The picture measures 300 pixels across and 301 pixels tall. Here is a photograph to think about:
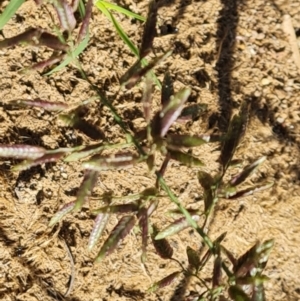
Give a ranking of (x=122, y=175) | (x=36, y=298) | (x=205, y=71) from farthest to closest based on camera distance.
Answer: (x=205, y=71)
(x=122, y=175)
(x=36, y=298)

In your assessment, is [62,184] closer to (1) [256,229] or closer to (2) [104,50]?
(2) [104,50]

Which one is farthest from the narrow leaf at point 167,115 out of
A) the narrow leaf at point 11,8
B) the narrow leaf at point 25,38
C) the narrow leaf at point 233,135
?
the narrow leaf at point 11,8

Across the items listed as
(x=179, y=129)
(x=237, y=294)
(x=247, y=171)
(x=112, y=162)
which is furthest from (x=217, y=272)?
(x=179, y=129)

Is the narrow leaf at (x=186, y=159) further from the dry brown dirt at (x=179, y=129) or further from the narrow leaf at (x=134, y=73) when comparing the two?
the dry brown dirt at (x=179, y=129)

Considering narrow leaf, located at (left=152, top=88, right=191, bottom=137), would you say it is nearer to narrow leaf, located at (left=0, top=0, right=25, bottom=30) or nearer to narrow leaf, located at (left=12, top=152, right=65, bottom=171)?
narrow leaf, located at (left=12, top=152, right=65, bottom=171)

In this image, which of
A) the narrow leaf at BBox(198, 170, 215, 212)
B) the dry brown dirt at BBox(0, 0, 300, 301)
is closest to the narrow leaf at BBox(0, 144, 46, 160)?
the narrow leaf at BBox(198, 170, 215, 212)

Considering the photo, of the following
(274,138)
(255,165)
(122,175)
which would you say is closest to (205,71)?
(274,138)
